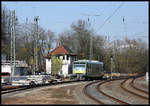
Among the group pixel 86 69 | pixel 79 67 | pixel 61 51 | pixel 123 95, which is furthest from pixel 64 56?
pixel 123 95

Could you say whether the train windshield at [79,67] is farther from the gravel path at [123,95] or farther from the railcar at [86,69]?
the gravel path at [123,95]

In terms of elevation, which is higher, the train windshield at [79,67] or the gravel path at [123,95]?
the train windshield at [79,67]

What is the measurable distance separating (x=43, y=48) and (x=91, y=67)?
31.6 m

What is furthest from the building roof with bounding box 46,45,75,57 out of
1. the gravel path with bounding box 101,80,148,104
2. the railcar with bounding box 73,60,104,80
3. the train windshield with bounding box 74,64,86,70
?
the gravel path with bounding box 101,80,148,104

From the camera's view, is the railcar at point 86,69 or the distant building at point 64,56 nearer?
the railcar at point 86,69

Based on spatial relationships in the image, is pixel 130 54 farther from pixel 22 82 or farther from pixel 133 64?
pixel 22 82

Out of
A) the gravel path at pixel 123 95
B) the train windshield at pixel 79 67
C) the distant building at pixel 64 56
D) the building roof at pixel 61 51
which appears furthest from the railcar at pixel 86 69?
the distant building at pixel 64 56

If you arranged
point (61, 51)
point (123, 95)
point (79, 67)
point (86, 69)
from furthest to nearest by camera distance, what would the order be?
point (61, 51)
point (79, 67)
point (86, 69)
point (123, 95)

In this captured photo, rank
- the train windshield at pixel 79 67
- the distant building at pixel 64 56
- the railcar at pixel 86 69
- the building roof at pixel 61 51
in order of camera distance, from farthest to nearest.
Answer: the distant building at pixel 64 56 → the building roof at pixel 61 51 → the train windshield at pixel 79 67 → the railcar at pixel 86 69

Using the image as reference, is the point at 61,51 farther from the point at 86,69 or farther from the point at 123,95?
the point at 123,95

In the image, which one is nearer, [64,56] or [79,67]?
[79,67]

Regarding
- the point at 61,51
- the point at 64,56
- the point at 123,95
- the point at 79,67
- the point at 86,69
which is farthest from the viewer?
the point at 64,56

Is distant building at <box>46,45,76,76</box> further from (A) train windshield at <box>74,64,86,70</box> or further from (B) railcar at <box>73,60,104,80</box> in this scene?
(A) train windshield at <box>74,64,86,70</box>

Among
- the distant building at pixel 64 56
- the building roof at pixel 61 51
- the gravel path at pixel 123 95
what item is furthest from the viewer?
the distant building at pixel 64 56
